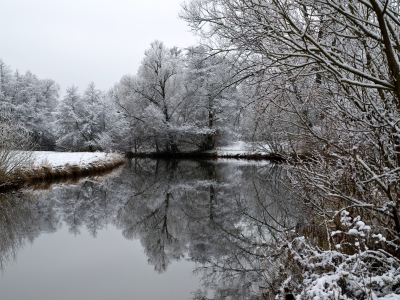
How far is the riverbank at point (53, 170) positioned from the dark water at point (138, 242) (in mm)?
1358

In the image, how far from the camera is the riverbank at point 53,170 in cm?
1216

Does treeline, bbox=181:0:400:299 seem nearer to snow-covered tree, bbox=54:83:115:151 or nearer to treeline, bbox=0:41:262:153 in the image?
treeline, bbox=0:41:262:153

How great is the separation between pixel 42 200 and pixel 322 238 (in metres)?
8.69

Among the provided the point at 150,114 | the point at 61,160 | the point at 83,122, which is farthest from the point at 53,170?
the point at 83,122

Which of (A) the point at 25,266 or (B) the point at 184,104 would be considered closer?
(A) the point at 25,266

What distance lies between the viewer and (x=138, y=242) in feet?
22.9

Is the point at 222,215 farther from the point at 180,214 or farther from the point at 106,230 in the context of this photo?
the point at 106,230

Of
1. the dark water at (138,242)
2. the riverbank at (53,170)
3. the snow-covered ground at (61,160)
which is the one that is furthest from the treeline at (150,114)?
the dark water at (138,242)

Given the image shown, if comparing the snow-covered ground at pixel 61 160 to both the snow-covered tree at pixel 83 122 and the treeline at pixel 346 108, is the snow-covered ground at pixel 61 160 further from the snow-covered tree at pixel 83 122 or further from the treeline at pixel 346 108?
the treeline at pixel 346 108

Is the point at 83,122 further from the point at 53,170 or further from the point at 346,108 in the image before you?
the point at 346,108

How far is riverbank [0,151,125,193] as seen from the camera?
12161mm

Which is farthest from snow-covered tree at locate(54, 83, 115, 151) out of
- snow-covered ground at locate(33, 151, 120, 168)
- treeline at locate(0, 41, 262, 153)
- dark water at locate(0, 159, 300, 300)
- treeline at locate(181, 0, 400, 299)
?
treeline at locate(181, 0, 400, 299)

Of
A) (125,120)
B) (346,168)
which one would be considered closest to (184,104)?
(125,120)

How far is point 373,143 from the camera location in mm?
3230
